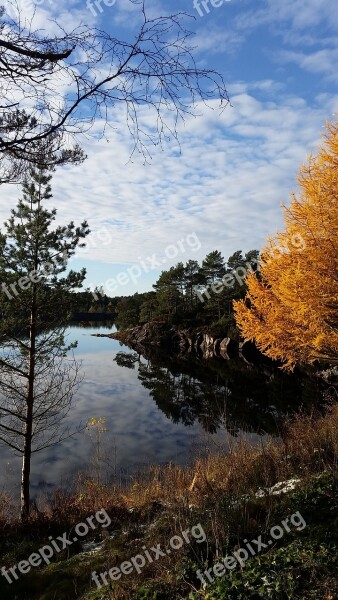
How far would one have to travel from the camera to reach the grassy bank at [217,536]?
357 cm

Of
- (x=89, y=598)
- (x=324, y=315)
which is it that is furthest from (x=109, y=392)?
(x=89, y=598)

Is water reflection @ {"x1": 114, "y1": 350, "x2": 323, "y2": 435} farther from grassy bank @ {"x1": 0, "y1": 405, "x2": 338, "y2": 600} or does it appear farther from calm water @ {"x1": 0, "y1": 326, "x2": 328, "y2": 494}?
grassy bank @ {"x1": 0, "y1": 405, "x2": 338, "y2": 600}

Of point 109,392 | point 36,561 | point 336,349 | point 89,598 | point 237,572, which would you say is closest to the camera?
point 237,572

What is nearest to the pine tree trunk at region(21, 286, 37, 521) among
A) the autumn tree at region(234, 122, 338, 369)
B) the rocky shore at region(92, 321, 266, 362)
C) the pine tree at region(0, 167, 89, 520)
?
the pine tree at region(0, 167, 89, 520)

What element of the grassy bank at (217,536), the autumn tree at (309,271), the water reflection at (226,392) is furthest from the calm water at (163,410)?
the autumn tree at (309,271)

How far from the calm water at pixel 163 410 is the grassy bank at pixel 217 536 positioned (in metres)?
1.40

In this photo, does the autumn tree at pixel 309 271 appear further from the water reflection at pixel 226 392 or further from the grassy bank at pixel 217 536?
the water reflection at pixel 226 392

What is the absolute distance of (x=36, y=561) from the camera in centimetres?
591

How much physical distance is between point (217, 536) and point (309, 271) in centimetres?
708

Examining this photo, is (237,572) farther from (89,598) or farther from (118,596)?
(89,598)

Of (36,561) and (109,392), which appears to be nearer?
(36,561)

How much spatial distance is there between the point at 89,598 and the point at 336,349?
8.71 m

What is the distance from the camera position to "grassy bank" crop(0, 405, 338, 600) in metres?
3.57

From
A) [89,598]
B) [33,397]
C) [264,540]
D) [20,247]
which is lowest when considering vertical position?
[89,598]
